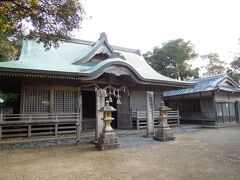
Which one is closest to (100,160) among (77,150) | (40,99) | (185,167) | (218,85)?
(77,150)

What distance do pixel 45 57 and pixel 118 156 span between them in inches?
370

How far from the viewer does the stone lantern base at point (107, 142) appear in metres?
8.17

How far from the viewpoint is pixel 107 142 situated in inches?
326

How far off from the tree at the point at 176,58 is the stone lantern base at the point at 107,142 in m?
21.5

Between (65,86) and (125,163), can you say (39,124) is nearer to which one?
(65,86)

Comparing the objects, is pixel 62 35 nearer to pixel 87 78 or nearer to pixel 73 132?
pixel 87 78

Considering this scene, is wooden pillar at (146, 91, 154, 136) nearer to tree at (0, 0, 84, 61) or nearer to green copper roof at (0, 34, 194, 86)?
green copper roof at (0, 34, 194, 86)

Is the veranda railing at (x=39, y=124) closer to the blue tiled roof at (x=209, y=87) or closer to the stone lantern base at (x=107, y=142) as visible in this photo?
the stone lantern base at (x=107, y=142)

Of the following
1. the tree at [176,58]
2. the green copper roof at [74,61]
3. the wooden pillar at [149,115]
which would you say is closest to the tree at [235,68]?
the tree at [176,58]

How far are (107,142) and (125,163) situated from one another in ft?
7.34

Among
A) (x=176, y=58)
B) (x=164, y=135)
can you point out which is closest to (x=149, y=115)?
(x=164, y=135)

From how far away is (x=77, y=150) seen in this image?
8.15 m

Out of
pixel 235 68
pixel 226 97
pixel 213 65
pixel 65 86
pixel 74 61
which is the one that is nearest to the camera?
pixel 65 86

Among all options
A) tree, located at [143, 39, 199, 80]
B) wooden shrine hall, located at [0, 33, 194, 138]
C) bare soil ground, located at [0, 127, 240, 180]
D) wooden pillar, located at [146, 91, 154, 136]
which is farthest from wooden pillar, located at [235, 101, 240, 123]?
bare soil ground, located at [0, 127, 240, 180]
